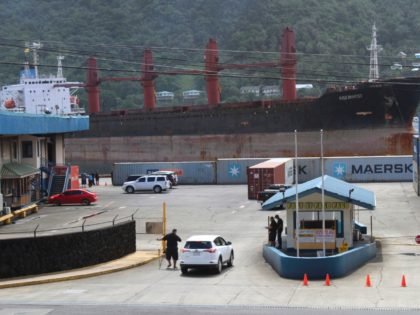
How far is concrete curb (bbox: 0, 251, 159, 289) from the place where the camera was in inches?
920

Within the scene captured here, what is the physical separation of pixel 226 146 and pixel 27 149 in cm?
3050

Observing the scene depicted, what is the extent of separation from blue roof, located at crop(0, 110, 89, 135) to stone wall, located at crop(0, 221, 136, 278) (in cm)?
1632

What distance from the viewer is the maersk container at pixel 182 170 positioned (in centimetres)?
6438

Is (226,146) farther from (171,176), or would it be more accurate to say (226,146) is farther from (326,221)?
(326,221)

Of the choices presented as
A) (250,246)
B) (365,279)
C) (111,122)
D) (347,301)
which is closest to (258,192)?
(250,246)

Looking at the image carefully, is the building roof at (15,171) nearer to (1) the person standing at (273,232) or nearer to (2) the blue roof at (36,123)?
(2) the blue roof at (36,123)

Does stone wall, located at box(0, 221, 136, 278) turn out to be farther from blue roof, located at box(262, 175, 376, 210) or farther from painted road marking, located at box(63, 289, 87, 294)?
blue roof, located at box(262, 175, 376, 210)

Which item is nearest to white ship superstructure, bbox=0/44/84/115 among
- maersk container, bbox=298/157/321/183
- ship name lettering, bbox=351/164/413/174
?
maersk container, bbox=298/157/321/183

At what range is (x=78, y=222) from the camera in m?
38.4

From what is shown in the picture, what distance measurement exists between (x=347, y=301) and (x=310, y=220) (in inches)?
316

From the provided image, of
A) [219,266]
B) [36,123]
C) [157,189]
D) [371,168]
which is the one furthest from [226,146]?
[219,266]

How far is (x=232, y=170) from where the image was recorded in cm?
6328

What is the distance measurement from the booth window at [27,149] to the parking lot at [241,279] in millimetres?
7823

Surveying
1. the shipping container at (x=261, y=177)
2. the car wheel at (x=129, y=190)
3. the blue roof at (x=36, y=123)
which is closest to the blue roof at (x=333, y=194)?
the blue roof at (x=36, y=123)
